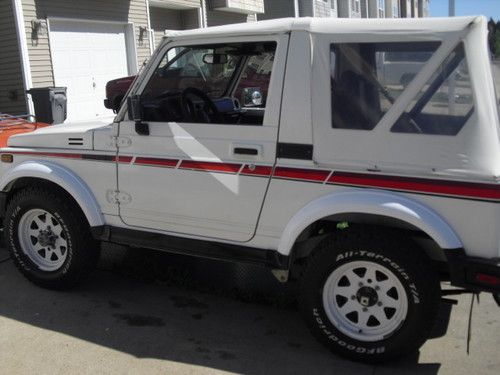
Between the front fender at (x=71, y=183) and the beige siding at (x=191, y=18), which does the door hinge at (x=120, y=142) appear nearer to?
the front fender at (x=71, y=183)

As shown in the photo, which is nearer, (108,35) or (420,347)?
(420,347)

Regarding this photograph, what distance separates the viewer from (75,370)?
3.25m

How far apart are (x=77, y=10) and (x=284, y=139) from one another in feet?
33.2

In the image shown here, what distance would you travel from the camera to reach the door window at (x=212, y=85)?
3.70 m

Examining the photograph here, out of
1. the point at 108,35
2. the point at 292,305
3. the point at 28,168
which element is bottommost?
the point at 292,305

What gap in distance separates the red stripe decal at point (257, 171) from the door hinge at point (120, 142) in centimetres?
87

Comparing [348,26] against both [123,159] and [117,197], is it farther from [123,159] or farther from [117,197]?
[117,197]

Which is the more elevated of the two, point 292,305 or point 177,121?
point 177,121

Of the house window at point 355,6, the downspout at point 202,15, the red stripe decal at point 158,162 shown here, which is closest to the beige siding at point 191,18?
the downspout at point 202,15

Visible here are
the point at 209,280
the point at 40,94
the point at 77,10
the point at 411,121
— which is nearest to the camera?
the point at 411,121

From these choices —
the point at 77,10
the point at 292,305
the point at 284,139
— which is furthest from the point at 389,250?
the point at 77,10

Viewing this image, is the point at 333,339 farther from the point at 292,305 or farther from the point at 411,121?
the point at 411,121

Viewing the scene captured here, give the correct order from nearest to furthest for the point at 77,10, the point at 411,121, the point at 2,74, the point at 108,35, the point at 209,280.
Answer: the point at 411,121, the point at 209,280, the point at 2,74, the point at 77,10, the point at 108,35

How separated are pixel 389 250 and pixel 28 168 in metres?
2.57
